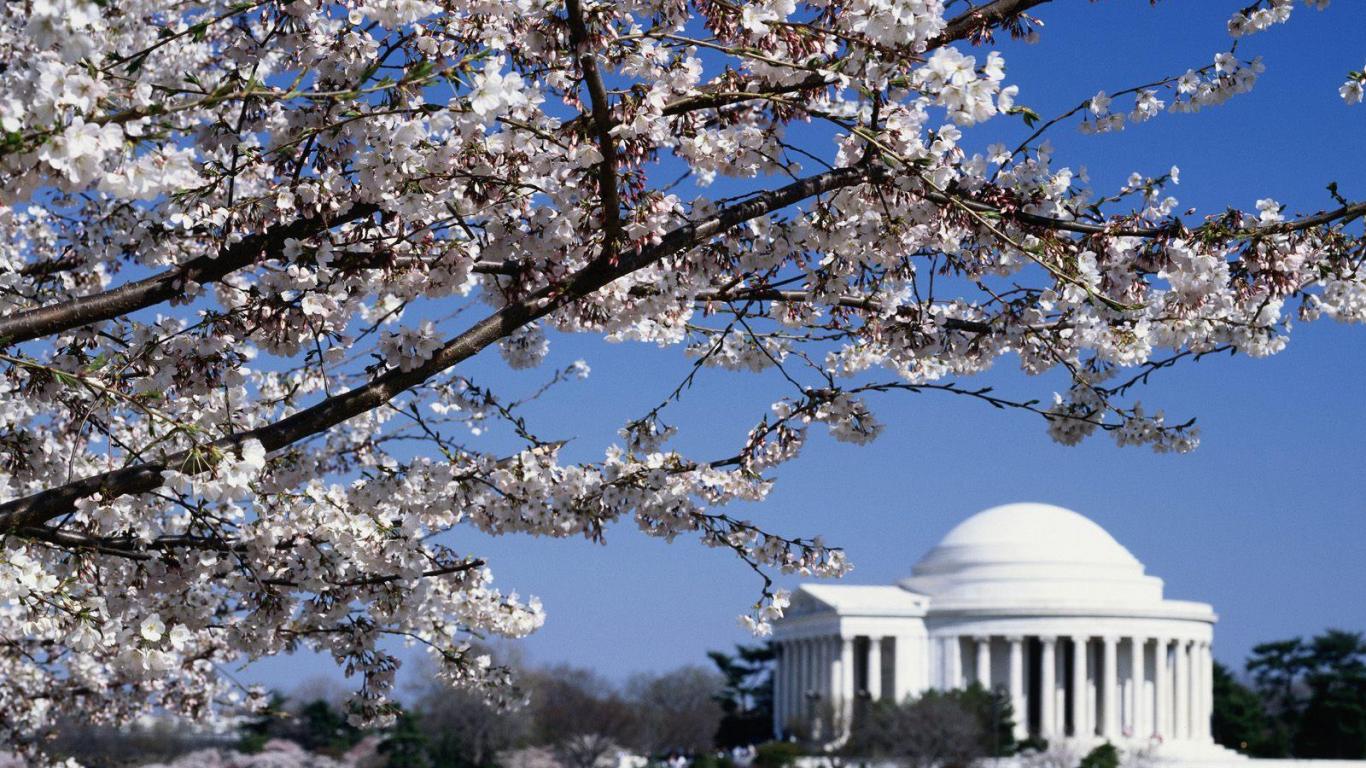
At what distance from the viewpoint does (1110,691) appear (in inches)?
2640

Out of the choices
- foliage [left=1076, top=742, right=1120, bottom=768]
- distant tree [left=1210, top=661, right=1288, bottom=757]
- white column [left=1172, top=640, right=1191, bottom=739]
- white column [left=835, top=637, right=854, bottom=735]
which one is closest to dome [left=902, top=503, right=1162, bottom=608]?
white column [left=1172, top=640, right=1191, bottom=739]

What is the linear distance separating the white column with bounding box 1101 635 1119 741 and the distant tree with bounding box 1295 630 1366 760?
7.08 meters

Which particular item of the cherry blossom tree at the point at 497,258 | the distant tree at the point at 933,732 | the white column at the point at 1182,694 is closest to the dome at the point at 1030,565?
the white column at the point at 1182,694

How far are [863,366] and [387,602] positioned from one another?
2664mm

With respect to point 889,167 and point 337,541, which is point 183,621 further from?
point 889,167

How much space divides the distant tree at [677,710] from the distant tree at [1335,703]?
2337cm

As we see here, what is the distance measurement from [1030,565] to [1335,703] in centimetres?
1286

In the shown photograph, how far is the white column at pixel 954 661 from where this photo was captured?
68.1 metres

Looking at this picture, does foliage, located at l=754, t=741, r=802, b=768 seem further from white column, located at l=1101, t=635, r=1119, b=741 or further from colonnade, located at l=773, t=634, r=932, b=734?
white column, located at l=1101, t=635, r=1119, b=741

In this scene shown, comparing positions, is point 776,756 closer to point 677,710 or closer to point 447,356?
point 677,710

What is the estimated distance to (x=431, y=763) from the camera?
46688mm

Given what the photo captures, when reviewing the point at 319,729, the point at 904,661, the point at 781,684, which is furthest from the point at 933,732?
the point at 781,684

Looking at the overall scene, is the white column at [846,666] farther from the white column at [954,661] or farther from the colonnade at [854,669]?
the white column at [954,661]

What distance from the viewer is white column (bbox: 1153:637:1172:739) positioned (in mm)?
67312
